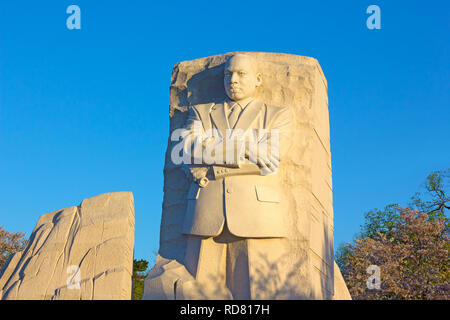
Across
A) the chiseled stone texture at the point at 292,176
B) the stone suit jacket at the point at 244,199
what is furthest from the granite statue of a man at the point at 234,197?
the chiseled stone texture at the point at 292,176

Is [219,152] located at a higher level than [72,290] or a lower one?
higher

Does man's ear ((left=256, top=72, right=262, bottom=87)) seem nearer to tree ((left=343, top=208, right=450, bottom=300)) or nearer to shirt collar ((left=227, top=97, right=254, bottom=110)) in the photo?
shirt collar ((left=227, top=97, right=254, bottom=110))

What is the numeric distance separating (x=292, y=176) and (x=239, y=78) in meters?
1.42

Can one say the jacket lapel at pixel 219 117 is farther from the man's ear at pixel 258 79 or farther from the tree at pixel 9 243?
the tree at pixel 9 243

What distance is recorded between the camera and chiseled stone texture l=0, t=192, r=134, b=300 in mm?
6391

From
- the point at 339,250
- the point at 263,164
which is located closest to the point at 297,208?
the point at 263,164

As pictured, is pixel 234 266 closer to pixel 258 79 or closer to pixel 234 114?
pixel 234 114

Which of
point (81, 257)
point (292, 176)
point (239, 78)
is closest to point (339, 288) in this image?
point (292, 176)

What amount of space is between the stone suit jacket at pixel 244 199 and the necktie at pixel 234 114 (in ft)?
0.18

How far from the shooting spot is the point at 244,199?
A: 244 inches

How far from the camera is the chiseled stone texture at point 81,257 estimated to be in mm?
6391

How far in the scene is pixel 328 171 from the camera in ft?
26.6
